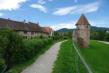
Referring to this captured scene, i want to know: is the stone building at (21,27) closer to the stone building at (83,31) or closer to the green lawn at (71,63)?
the green lawn at (71,63)

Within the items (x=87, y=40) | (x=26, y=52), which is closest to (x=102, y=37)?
(x=87, y=40)

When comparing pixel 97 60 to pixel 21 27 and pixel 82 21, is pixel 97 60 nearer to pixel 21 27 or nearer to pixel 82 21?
pixel 82 21

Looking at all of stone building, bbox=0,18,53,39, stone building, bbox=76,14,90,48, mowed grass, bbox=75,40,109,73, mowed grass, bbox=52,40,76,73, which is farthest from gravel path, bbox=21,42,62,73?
stone building, bbox=76,14,90,48

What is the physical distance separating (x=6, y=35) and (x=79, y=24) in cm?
2306

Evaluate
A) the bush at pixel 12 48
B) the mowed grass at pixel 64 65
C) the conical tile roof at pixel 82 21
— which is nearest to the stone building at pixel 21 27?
the conical tile roof at pixel 82 21

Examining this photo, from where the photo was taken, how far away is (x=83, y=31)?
25.5 metres

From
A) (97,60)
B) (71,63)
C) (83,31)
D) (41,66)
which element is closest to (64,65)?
(71,63)

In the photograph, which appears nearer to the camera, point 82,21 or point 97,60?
point 97,60

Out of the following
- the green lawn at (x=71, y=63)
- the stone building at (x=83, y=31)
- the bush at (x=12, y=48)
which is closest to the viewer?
the bush at (x=12, y=48)

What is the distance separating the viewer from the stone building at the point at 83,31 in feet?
83.4

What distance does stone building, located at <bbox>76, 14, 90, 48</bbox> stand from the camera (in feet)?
83.4

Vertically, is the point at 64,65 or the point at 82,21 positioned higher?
the point at 82,21

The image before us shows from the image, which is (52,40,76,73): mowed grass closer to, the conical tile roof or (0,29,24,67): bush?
(0,29,24,67): bush

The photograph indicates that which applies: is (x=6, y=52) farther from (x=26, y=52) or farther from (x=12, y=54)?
(x=26, y=52)
